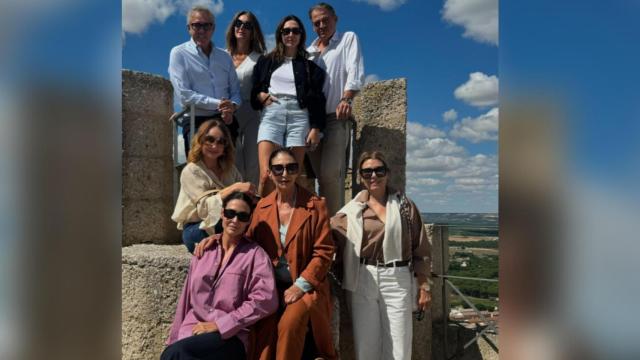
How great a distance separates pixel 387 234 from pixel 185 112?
7.85ft

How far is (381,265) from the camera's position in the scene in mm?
3676

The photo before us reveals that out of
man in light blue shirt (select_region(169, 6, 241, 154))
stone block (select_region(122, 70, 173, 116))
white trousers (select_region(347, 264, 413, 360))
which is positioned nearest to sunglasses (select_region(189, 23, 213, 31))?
man in light blue shirt (select_region(169, 6, 241, 154))

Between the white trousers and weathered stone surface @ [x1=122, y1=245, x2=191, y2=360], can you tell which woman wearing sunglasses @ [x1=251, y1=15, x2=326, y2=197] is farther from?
the white trousers

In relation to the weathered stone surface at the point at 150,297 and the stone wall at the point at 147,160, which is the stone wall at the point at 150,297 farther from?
the stone wall at the point at 147,160

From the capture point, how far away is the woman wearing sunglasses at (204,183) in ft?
12.4

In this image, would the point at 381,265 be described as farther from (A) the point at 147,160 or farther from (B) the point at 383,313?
(A) the point at 147,160

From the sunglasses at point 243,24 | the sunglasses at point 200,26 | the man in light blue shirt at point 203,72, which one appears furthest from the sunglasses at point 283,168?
the sunglasses at point 243,24

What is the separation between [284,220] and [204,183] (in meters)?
0.77

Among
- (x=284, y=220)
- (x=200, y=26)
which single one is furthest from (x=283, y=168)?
(x=200, y=26)

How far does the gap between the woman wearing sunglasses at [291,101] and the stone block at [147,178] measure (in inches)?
80.9

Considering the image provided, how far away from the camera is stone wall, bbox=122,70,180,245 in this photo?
5684 mm
